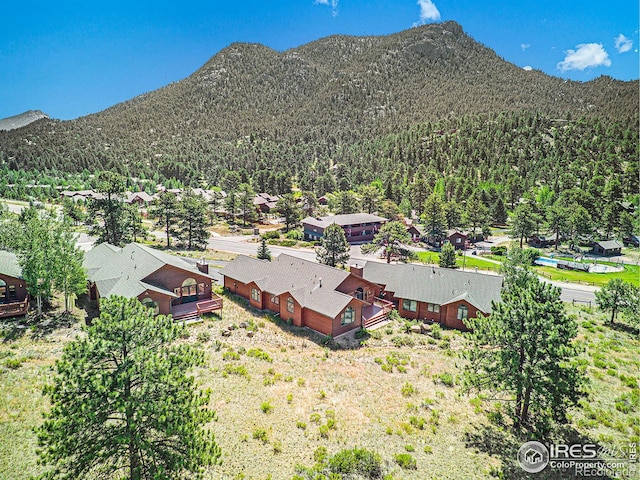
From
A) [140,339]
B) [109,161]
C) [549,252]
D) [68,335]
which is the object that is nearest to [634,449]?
[140,339]

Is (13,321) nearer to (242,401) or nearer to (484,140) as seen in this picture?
(242,401)

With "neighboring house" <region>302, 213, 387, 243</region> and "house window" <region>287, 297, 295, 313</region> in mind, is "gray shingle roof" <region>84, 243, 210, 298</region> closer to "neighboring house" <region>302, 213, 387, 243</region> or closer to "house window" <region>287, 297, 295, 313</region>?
"house window" <region>287, 297, 295, 313</region>

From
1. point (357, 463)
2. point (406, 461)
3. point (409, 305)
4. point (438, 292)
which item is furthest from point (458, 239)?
point (357, 463)

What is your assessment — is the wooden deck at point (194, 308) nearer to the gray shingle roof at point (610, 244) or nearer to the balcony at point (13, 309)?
the balcony at point (13, 309)

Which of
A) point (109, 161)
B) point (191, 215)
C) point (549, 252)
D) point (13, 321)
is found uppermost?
point (109, 161)

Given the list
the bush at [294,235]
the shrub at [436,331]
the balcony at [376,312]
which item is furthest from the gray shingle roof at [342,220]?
the shrub at [436,331]
